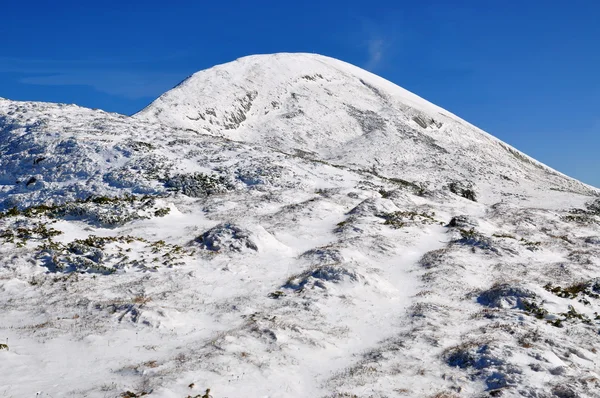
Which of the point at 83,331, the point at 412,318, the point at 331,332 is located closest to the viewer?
the point at 83,331

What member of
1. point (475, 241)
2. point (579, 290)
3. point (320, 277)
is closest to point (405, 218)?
point (475, 241)

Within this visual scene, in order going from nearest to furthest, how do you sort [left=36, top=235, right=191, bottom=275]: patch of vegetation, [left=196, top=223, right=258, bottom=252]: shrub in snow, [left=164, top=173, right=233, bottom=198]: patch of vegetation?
1. [left=36, top=235, right=191, bottom=275]: patch of vegetation
2. [left=196, top=223, right=258, bottom=252]: shrub in snow
3. [left=164, top=173, right=233, bottom=198]: patch of vegetation

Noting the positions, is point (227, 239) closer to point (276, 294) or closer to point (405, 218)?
point (276, 294)

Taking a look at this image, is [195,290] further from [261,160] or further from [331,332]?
[261,160]

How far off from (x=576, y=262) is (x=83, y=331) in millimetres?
26616

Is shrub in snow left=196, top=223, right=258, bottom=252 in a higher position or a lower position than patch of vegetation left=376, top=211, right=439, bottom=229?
lower

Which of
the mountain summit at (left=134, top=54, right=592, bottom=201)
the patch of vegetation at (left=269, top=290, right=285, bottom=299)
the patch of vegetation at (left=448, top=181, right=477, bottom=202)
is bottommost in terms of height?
the patch of vegetation at (left=269, top=290, right=285, bottom=299)

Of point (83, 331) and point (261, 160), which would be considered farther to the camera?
point (261, 160)

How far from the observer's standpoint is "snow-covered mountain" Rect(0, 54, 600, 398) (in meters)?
15.2

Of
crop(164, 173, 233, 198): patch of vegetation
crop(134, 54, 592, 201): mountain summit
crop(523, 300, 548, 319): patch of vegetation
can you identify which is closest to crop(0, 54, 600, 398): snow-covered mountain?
crop(523, 300, 548, 319): patch of vegetation

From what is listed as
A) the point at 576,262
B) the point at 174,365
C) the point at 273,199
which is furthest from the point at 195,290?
the point at 576,262

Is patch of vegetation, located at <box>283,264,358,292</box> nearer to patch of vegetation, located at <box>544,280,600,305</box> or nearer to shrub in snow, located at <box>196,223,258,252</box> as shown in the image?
shrub in snow, located at <box>196,223,258,252</box>

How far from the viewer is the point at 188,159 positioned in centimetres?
4691

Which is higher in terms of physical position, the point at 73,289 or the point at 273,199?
the point at 273,199
